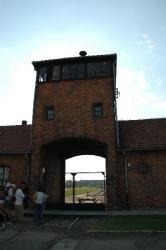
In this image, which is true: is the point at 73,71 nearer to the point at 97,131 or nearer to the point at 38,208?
the point at 97,131

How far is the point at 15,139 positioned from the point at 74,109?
5.91 metres

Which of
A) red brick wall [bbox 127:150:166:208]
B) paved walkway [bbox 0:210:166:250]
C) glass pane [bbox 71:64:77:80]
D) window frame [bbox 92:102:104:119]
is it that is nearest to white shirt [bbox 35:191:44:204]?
paved walkway [bbox 0:210:166:250]

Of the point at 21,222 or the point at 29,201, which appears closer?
the point at 21,222

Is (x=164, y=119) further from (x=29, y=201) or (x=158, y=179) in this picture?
(x=29, y=201)

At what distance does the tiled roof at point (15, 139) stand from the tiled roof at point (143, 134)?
6.94 meters

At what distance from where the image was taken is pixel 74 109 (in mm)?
17938

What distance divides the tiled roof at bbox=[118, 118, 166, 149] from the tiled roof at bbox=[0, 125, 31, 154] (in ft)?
22.8

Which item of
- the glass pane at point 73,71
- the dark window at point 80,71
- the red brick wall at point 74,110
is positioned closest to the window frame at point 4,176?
the red brick wall at point 74,110

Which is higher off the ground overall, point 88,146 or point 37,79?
point 37,79

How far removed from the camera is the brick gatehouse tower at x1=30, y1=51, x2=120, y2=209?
56.4ft

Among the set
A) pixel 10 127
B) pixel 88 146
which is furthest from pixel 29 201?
pixel 10 127

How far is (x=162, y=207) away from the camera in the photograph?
16.0 metres

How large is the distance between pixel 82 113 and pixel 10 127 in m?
8.35

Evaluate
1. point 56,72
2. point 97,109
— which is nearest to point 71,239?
point 97,109
